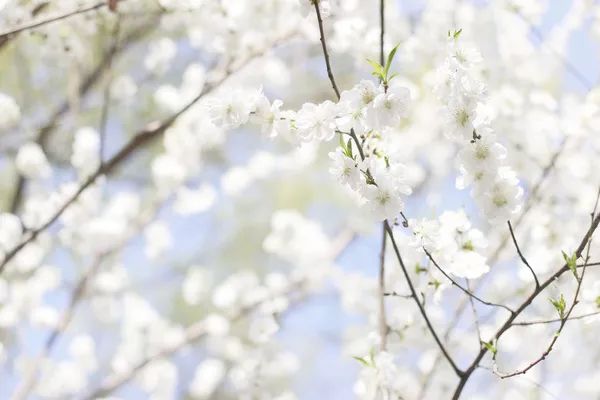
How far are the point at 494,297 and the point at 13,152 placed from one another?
155 centimetres

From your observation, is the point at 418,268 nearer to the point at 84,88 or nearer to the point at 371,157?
the point at 371,157

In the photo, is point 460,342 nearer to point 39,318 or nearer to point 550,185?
point 550,185

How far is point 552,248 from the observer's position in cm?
188

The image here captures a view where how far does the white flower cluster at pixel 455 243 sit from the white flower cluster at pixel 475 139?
89 mm

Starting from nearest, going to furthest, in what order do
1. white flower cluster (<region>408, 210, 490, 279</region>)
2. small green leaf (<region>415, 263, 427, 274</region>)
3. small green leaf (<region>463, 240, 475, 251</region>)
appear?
white flower cluster (<region>408, 210, 490, 279</region>) → small green leaf (<region>463, 240, 475, 251</region>) → small green leaf (<region>415, 263, 427, 274</region>)

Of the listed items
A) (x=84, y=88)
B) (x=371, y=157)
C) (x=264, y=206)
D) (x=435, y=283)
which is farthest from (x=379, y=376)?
(x=264, y=206)

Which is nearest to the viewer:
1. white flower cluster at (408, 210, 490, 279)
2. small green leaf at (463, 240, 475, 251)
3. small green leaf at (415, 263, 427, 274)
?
white flower cluster at (408, 210, 490, 279)

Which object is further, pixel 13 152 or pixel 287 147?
pixel 287 147

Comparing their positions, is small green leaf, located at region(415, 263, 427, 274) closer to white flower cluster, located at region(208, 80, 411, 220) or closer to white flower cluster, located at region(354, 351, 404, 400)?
white flower cluster, located at region(354, 351, 404, 400)

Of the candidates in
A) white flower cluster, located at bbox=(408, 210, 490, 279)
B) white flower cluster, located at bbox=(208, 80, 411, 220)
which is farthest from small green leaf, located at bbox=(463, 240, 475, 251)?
white flower cluster, located at bbox=(208, 80, 411, 220)

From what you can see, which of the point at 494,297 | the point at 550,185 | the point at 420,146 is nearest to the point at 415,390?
the point at 494,297

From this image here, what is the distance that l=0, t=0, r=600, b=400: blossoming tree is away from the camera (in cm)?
158

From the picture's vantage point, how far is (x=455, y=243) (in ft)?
3.90

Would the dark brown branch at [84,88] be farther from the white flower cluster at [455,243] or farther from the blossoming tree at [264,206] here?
the white flower cluster at [455,243]
